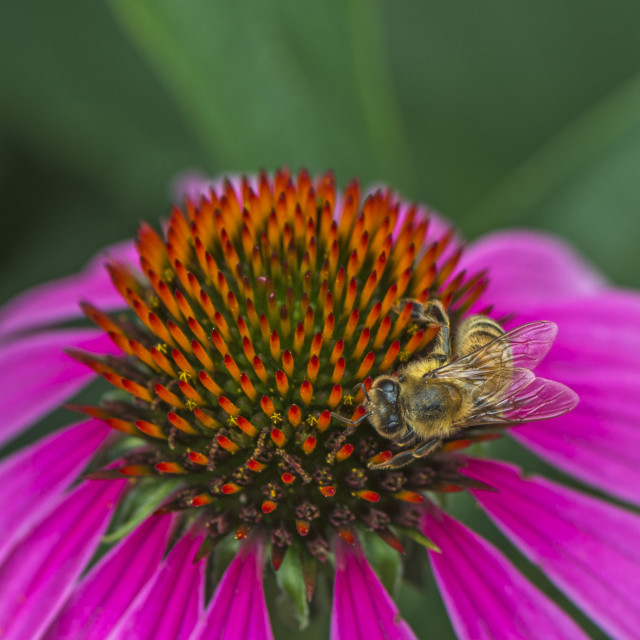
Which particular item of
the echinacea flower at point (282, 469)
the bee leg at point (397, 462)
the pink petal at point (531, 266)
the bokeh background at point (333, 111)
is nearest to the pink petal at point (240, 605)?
the echinacea flower at point (282, 469)

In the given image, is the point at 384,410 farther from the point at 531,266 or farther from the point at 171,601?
the point at 531,266

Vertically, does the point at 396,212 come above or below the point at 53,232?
below

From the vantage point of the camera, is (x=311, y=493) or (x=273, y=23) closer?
(x=311, y=493)

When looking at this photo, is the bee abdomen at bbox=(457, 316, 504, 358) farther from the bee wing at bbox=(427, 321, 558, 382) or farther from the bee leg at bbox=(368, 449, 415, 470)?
the bee leg at bbox=(368, 449, 415, 470)

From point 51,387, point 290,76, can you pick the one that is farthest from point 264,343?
point 290,76

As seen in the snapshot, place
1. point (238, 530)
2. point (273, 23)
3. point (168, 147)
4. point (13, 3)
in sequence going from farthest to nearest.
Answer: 1. point (168, 147)
2. point (13, 3)
3. point (273, 23)
4. point (238, 530)

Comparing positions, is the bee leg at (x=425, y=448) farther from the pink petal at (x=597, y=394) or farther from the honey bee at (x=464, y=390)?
the pink petal at (x=597, y=394)

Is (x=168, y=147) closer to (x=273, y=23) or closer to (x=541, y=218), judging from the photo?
(x=273, y=23)
